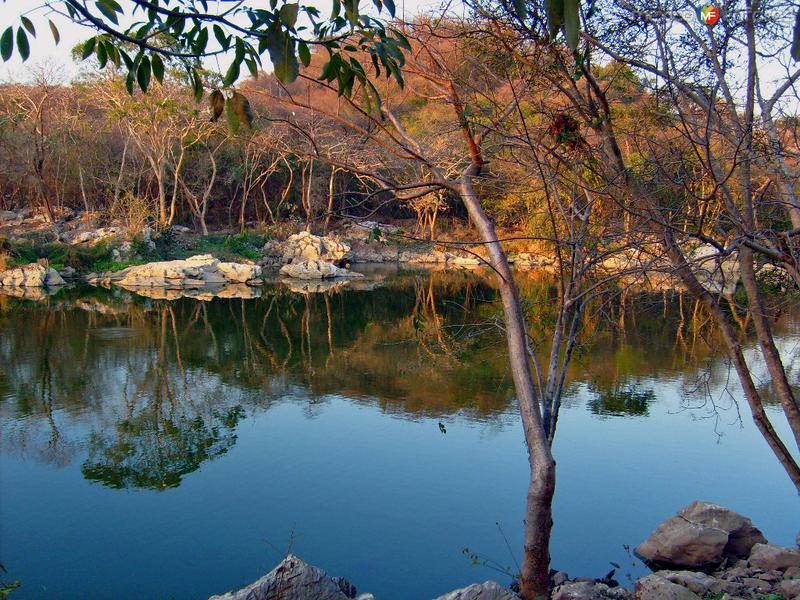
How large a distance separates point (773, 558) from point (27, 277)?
17.2 meters

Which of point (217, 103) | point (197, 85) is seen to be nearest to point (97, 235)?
point (197, 85)

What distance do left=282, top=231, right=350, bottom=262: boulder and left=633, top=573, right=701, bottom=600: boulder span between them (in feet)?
63.1

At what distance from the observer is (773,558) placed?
158 inches

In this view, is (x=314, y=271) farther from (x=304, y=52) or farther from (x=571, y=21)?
(x=571, y=21)

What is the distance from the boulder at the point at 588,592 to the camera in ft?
11.3

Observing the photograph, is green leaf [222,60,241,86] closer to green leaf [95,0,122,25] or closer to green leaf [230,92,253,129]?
green leaf [230,92,253,129]

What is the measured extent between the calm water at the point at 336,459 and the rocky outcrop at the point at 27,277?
6.68 metres

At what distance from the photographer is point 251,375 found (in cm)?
922

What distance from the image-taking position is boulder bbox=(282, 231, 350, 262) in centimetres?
2258

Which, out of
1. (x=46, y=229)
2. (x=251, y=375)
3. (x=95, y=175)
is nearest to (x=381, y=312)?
(x=251, y=375)

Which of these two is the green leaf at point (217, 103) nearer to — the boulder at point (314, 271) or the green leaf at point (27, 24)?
the green leaf at point (27, 24)

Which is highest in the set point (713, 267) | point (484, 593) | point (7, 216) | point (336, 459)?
point (7, 216)

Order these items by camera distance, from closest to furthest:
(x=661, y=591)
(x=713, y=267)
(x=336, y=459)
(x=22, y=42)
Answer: (x=22, y=42), (x=661, y=591), (x=713, y=267), (x=336, y=459)

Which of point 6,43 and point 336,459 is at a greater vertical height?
point 6,43
